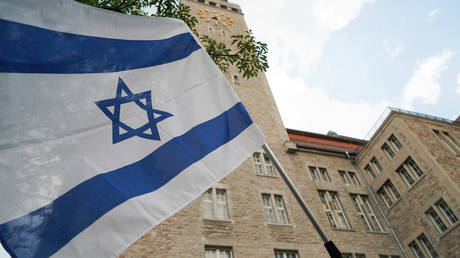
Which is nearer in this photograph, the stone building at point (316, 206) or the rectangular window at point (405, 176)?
the stone building at point (316, 206)

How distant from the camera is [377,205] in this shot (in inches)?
843

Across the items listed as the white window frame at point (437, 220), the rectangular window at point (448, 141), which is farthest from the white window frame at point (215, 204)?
the rectangular window at point (448, 141)

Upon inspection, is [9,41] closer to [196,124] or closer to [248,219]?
[196,124]

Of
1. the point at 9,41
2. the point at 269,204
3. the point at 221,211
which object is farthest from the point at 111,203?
the point at 269,204

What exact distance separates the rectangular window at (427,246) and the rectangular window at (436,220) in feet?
4.08

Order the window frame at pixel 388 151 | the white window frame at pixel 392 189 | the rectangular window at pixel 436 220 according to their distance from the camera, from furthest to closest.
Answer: the window frame at pixel 388 151
the white window frame at pixel 392 189
the rectangular window at pixel 436 220

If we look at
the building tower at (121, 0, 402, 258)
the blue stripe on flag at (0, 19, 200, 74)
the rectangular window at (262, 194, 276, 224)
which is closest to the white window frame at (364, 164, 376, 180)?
the building tower at (121, 0, 402, 258)

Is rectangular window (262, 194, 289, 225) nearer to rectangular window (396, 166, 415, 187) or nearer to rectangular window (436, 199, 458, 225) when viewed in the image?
rectangular window (396, 166, 415, 187)

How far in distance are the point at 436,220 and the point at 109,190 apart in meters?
20.7

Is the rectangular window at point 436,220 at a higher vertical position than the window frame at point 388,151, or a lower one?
lower

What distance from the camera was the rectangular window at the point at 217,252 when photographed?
14155 millimetres

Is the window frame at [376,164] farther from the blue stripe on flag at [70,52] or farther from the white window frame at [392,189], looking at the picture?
the blue stripe on flag at [70,52]

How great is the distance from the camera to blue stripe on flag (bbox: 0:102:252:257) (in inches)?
107

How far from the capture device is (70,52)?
3791 millimetres
